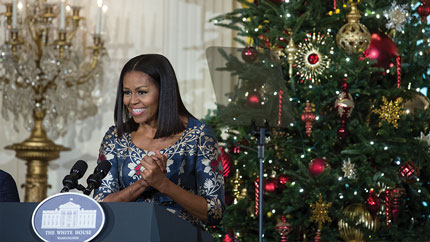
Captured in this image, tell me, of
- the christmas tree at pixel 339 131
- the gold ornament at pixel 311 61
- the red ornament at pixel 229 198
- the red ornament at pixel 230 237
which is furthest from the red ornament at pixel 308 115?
the red ornament at pixel 230 237

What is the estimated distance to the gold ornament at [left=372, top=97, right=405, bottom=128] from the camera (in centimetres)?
434

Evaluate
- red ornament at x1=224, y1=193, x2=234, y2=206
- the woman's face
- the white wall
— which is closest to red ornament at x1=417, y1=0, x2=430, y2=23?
the white wall

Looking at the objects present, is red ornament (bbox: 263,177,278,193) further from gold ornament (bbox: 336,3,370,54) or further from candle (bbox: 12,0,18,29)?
candle (bbox: 12,0,18,29)

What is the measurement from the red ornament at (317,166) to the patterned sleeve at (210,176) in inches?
76.3

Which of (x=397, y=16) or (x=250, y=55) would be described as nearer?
(x=250, y=55)

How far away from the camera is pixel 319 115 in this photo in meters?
4.46

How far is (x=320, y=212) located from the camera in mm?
4238

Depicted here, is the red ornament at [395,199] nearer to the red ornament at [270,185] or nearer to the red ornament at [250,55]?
the red ornament at [270,185]

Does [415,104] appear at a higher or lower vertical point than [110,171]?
higher

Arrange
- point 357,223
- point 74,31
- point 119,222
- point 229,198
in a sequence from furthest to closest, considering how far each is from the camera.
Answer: point 74,31 → point 229,198 → point 357,223 → point 119,222

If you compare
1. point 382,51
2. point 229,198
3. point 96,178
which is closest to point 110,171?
point 96,178

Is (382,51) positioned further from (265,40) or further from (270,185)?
(270,185)

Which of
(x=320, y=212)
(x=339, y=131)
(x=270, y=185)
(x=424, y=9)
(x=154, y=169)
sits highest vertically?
(x=424, y=9)

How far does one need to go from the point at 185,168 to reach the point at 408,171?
231 centimetres
